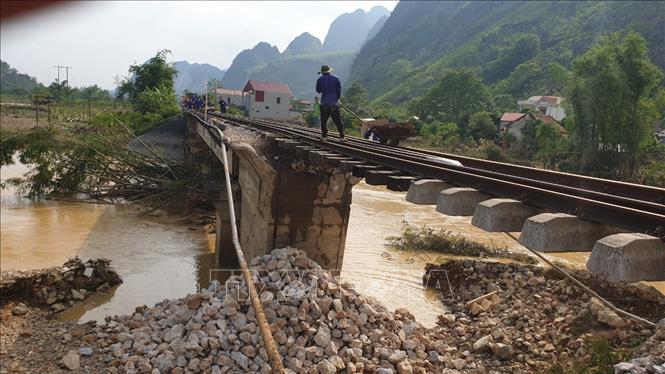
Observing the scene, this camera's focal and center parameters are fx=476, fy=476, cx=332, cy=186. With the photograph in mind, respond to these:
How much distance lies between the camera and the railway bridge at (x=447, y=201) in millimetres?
3025

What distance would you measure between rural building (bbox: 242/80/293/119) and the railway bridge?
56.7 meters

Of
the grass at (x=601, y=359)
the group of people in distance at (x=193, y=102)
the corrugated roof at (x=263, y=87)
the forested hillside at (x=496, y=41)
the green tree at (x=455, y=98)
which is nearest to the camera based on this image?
the grass at (x=601, y=359)

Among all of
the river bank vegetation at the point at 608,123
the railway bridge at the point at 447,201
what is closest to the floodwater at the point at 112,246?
the railway bridge at the point at 447,201

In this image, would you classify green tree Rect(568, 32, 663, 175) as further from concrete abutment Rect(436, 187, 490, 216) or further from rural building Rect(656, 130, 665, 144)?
concrete abutment Rect(436, 187, 490, 216)

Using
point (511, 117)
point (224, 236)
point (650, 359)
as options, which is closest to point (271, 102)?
point (511, 117)

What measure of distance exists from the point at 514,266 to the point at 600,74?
985 inches

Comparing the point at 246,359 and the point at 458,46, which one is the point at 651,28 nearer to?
the point at 458,46

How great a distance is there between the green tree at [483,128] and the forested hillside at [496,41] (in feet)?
26.5

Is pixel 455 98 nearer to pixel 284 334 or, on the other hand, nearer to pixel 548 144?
pixel 548 144

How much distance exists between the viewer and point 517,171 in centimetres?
668

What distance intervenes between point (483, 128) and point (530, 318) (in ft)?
148

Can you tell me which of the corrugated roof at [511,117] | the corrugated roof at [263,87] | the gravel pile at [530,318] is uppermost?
the corrugated roof at [263,87]

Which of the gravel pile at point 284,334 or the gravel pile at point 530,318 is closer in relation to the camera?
the gravel pile at point 284,334

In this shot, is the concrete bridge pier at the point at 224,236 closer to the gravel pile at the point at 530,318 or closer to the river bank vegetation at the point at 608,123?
the gravel pile at the point at 530,318
